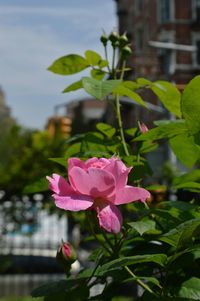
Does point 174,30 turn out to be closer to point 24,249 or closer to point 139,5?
point 139,5

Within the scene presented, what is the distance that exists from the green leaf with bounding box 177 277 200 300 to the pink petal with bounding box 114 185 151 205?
17 centimetres

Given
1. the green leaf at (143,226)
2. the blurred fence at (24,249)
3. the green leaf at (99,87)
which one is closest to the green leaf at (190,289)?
the green leaf at (143,226)

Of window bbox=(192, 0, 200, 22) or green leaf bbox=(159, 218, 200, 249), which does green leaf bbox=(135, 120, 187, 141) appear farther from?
window bbox=(192, 0, 200, 22)

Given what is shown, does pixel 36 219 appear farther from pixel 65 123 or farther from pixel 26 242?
pixel 65 123

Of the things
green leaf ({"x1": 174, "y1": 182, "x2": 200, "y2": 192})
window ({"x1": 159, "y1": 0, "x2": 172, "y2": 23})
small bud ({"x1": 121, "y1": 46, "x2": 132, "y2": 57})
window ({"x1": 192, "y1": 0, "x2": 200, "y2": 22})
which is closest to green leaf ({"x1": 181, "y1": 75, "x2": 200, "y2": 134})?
green leaf ({"x1": 174, "y1": 182, "x2": 200, "y2": 192})

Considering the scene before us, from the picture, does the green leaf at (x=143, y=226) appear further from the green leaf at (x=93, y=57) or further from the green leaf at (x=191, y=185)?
the green leaf at (x=93, y=57)

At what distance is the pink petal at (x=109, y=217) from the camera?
98 cm

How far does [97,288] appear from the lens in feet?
4.88

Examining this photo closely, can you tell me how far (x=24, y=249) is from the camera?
11.9m

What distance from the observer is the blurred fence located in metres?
8.32

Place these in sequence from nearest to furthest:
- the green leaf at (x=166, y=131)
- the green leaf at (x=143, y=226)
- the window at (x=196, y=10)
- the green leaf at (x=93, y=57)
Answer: the green leaf at (x=143, y=226)
the green leaf at (x=166, y=131)
the green leaf at (x=93, y=57)
the window at (x=196, y=10)

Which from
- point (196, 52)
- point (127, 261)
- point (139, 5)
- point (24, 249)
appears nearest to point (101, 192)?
point (127, 261)

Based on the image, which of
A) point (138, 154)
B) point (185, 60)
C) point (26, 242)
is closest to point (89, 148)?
point (138, 154)

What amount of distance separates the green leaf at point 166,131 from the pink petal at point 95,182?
0.78 ft
